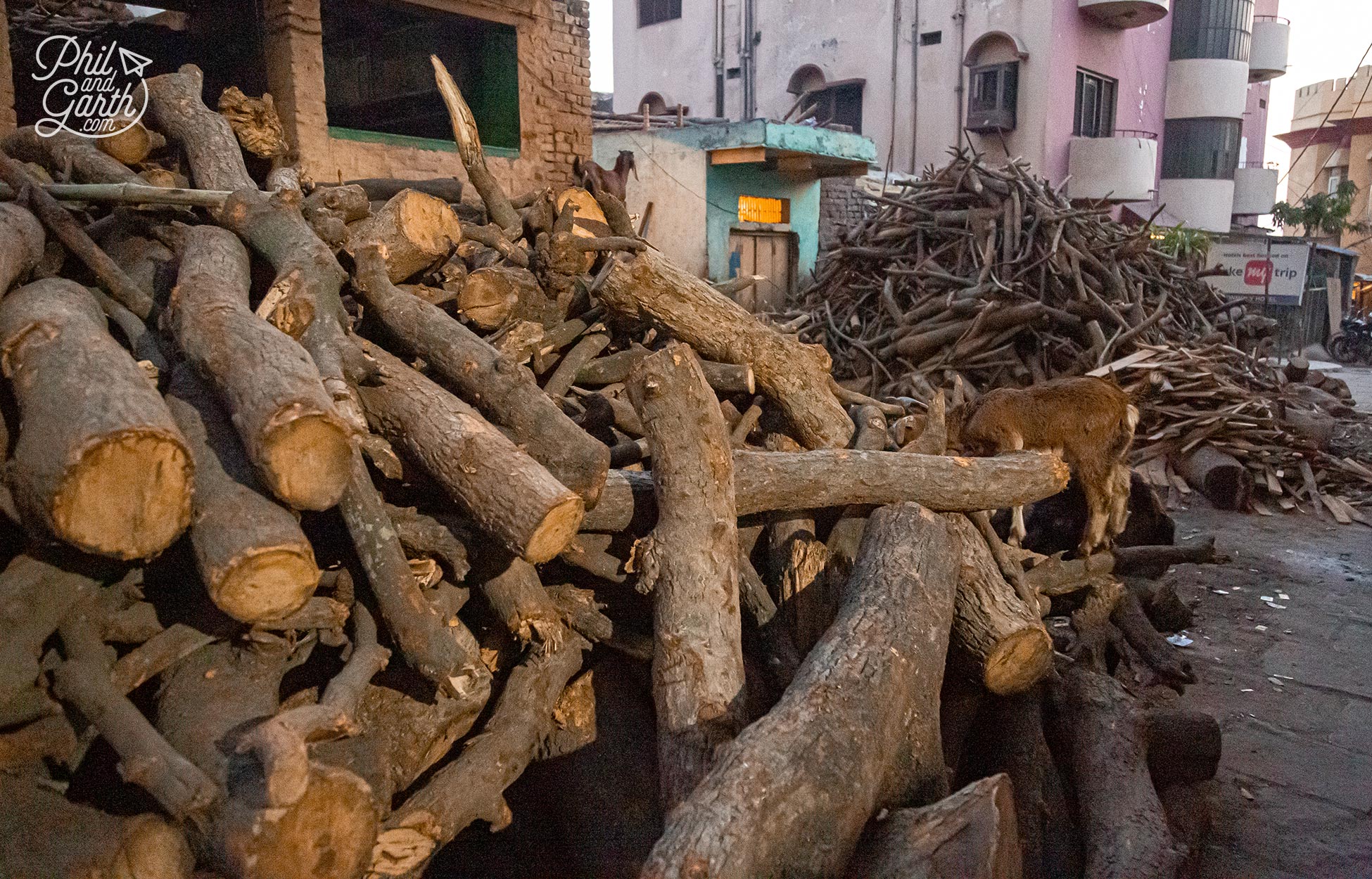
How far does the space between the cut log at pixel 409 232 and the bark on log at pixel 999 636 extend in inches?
136

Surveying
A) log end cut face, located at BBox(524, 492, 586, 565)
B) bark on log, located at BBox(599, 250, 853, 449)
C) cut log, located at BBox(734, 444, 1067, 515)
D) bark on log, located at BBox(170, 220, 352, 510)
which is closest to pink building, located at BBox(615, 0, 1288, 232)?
bark on log, located at BBox(599, 250, 853, 449)

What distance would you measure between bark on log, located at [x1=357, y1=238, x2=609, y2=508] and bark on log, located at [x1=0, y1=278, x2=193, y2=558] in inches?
50.0

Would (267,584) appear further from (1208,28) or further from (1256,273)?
(1208,28)

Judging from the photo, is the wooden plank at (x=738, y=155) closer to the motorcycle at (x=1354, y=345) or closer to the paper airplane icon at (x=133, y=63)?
the paper airplane icon at (x=133, y=63)

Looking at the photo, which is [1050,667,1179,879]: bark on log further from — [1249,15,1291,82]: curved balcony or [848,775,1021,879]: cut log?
[1249,15,1291,82]: curved balcony

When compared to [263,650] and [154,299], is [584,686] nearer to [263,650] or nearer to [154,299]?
[263,650]

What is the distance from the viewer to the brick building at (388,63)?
9328mm

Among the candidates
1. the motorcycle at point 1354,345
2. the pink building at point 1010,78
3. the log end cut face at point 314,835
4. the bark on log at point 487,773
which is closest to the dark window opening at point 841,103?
the pink building at point 1010,78

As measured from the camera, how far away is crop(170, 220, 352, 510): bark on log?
2762mm

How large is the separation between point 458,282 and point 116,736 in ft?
10.7

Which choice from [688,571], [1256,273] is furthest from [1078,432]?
[1256,273]

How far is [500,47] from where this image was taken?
11.3 m

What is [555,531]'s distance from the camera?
3.29m

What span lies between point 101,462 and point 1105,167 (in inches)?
1006
